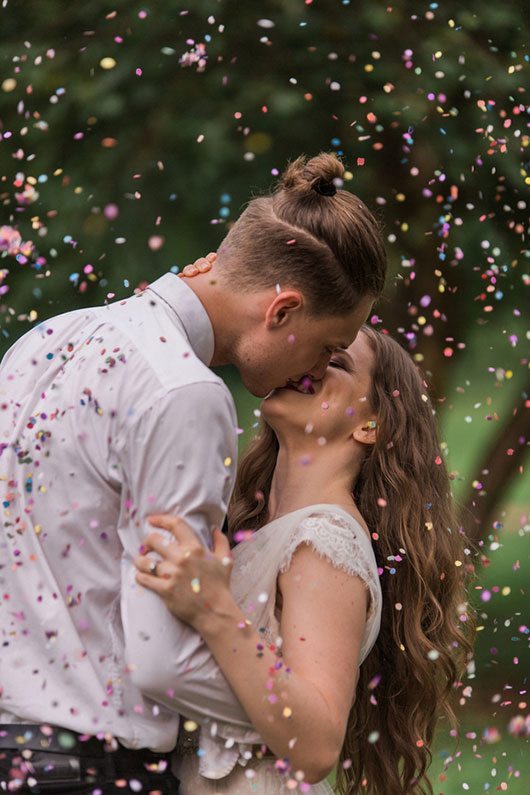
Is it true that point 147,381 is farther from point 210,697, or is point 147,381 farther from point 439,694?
point 439,694

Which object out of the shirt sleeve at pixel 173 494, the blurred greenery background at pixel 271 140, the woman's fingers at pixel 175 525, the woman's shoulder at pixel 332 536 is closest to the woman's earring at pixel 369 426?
the woman's shoulder at pixel 332 536

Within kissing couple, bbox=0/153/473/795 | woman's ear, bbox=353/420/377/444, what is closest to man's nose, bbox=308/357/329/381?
kissing couple, bbox=0/153/473/795

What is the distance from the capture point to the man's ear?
296 cm

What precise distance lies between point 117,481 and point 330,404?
102 centimetres

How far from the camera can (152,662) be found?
2.60 meters

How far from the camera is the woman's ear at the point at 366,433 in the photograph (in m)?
3.62

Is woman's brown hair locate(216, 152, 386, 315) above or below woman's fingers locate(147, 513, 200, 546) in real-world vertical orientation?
above

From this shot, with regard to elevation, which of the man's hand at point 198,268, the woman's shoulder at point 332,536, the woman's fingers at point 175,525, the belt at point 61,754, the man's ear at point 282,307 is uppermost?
the man's hand at point 198,268

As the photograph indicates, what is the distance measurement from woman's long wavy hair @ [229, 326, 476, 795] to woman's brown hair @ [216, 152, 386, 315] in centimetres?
66

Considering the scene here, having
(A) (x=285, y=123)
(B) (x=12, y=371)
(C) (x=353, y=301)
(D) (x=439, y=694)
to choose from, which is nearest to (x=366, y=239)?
(C) (x=353, y=301)

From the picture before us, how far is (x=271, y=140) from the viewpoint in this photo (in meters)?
5.91

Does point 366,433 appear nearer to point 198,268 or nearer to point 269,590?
point 269,590

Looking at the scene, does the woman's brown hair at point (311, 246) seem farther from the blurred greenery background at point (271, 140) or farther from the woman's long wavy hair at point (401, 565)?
the blurred greenery background at point (271, 140)

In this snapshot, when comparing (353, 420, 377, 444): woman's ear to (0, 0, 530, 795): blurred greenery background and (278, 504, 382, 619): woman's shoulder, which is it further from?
(0, 0, 530, 795): blurred greenery background
